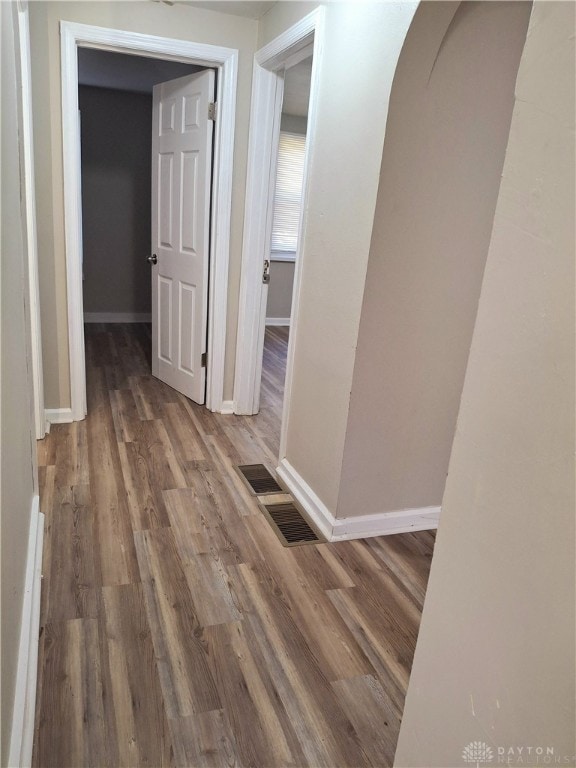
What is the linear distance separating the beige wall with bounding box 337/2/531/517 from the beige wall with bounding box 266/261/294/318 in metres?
4.45

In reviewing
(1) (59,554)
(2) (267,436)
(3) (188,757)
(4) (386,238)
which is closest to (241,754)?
(3) (188,757)

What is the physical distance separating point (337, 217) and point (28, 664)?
1896 mm

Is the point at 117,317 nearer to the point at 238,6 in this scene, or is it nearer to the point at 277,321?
the point at 277,321

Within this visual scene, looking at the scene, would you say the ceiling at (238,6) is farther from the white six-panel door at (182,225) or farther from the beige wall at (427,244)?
the beige wall at (427,244)

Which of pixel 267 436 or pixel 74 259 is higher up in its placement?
pixel 74 259

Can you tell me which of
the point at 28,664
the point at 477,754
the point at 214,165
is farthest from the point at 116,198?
the point at 477,754

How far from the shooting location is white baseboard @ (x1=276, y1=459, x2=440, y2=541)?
246 cm

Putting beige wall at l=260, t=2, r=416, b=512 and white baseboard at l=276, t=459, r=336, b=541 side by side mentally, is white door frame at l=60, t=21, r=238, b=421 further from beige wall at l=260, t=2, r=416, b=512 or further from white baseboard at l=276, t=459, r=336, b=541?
white baseboard at l=276, t=459, r=336, b=541

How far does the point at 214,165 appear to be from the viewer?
3395 mm

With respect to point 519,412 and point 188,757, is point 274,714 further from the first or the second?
point 519,412

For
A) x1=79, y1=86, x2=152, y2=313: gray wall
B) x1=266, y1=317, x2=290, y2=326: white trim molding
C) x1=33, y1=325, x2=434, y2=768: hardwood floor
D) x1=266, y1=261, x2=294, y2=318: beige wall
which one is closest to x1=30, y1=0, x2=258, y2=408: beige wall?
x1=33, y1=325, x2=434, y2=768: hardwood floor

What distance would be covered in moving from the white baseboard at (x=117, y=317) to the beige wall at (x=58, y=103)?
2.83m

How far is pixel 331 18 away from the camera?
2.30 m

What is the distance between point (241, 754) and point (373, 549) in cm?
112
